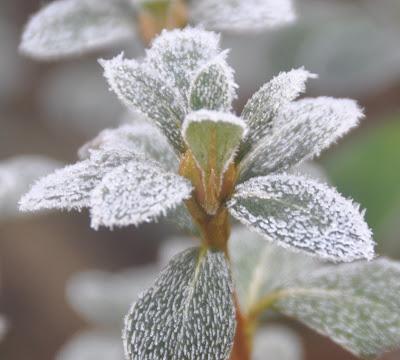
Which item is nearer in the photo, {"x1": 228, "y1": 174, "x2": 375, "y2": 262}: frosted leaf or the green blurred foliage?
{"x1": 228, "y1": 174, "x2": 375, "y2": 262}: frosted leaf

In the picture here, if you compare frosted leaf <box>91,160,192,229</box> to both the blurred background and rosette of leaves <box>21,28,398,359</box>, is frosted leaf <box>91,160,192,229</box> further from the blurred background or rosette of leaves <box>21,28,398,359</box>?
the blurred background

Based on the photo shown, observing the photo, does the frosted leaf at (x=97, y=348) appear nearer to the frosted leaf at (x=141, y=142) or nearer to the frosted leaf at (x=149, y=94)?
the frosted leaf at (x=141, y=142)

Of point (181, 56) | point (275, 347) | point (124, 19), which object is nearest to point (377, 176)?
point (275, 347)

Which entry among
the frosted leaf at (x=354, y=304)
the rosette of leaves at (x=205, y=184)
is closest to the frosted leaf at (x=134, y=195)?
the rosette of leaves at (x=205, y=184)

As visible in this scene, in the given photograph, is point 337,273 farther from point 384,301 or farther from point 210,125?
point 210,125

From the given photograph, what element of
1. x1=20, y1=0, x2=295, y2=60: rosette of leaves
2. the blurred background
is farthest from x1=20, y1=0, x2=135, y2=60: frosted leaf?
the blurred background

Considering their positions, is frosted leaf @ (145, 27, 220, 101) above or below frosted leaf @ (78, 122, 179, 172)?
above
